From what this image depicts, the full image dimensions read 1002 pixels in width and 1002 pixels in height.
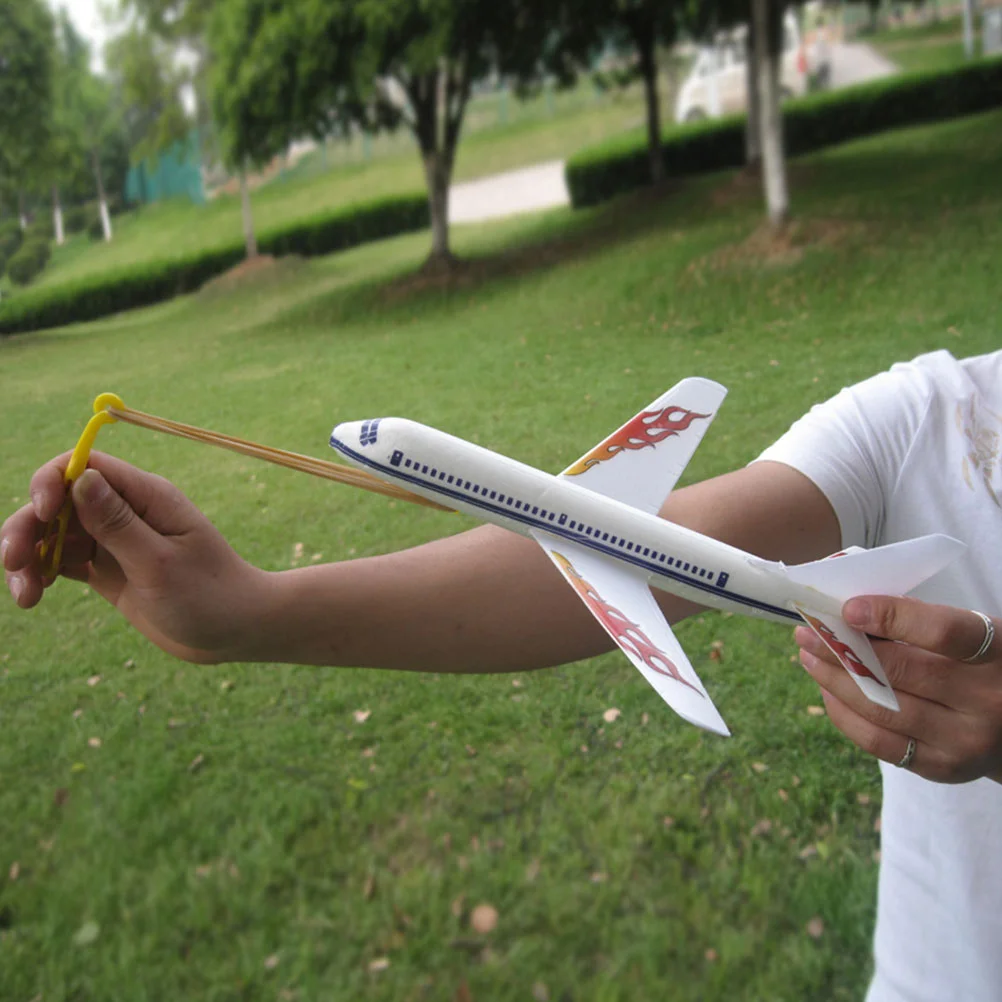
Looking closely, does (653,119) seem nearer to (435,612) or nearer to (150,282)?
(150,282)

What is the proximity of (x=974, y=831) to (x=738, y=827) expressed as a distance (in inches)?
31.0

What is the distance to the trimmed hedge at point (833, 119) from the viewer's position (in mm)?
7457

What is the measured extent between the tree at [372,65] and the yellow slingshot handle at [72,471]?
7.78 ft

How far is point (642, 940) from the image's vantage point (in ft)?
4.51

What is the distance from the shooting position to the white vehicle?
681cm

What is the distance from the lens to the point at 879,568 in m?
0.70

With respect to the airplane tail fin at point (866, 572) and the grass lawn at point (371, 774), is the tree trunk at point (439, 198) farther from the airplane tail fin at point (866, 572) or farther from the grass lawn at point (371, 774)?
the airplane tail fin at point (866, 572)

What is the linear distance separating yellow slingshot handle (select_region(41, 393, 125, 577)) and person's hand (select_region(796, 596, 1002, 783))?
578mm

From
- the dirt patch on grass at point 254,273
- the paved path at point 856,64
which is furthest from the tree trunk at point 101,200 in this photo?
the paved path at point 856,64

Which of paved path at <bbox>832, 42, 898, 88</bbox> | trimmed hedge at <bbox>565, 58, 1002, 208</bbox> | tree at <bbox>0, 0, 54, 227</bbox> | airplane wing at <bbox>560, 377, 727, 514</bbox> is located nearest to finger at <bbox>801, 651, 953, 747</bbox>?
airplane wing at <bbox>560, 377, 727, 514</bbox>

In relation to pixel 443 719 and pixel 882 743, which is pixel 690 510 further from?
pixel 443 719

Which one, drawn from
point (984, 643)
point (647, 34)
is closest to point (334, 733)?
point (984, 643)

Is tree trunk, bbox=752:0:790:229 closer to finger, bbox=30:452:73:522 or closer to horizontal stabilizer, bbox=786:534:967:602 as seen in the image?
horizontal stabilizer, bbox=786:534:967:602

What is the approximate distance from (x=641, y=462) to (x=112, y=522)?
0.46 meters
